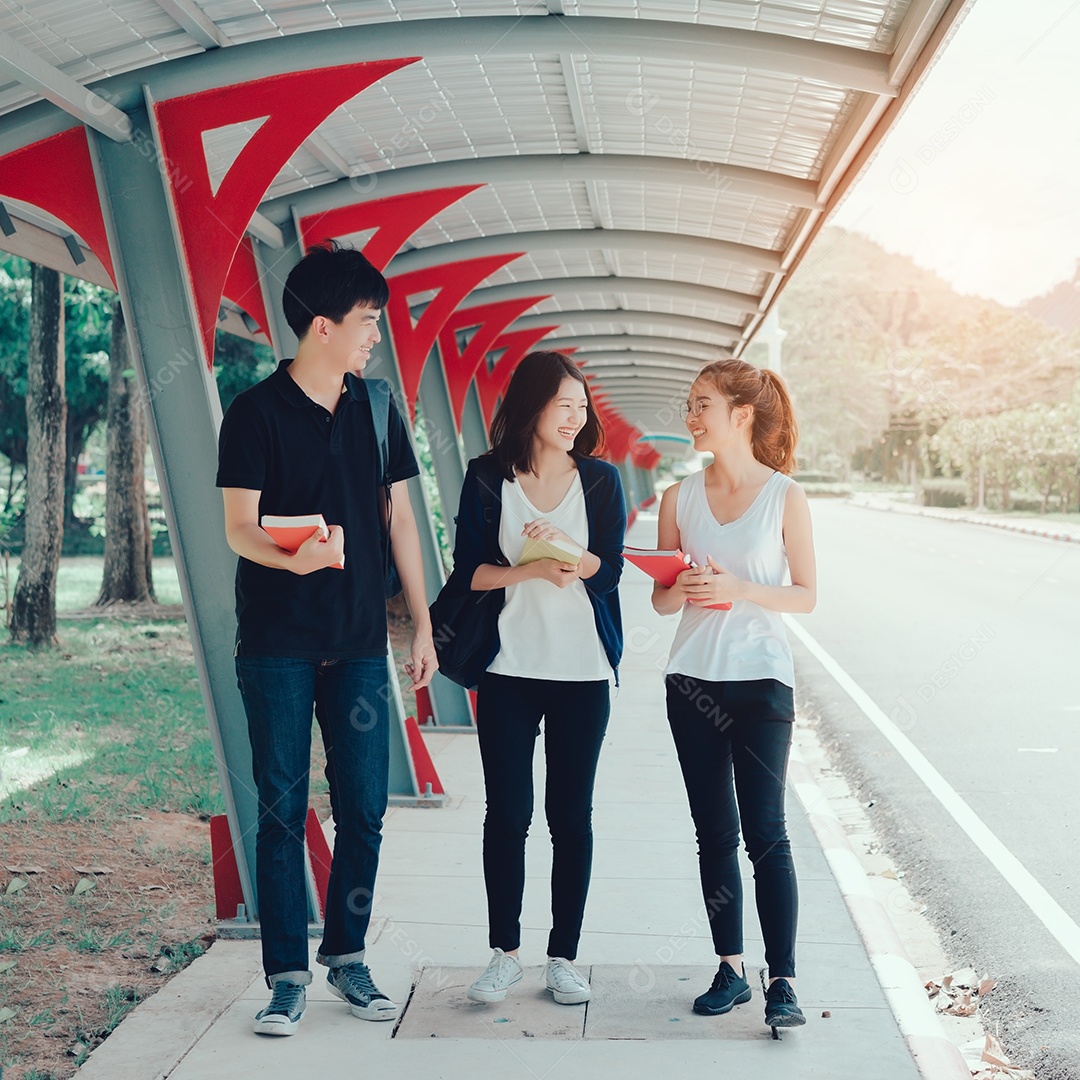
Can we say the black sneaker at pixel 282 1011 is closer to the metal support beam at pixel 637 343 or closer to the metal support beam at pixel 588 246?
the metal support beam at pixel 588 246

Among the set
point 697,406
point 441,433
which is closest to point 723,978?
point 697,406

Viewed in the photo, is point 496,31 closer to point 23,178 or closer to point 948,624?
point 23,178

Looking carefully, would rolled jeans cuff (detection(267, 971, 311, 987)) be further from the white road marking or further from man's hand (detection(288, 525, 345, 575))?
the white road marking

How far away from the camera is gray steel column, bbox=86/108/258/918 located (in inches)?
168

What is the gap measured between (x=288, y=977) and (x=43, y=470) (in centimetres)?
1263

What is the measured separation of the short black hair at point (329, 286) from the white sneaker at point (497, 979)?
6.39ft

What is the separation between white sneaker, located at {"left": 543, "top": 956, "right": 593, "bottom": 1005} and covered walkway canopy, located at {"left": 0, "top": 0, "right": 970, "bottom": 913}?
130 cm

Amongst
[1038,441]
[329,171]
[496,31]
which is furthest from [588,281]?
[1038,441]

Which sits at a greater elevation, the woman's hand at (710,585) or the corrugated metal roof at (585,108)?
the corrugated metal roof at (585,108)

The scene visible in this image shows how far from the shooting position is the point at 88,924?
4945mm

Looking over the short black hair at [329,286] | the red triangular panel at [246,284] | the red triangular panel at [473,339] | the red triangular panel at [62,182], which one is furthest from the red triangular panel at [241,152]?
the red triangular panel at [473,339]

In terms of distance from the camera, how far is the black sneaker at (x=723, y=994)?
11.7ft

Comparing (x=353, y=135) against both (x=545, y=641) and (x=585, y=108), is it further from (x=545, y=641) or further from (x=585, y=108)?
(x=545, y=641)

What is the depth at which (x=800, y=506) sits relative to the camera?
11.9 feet
